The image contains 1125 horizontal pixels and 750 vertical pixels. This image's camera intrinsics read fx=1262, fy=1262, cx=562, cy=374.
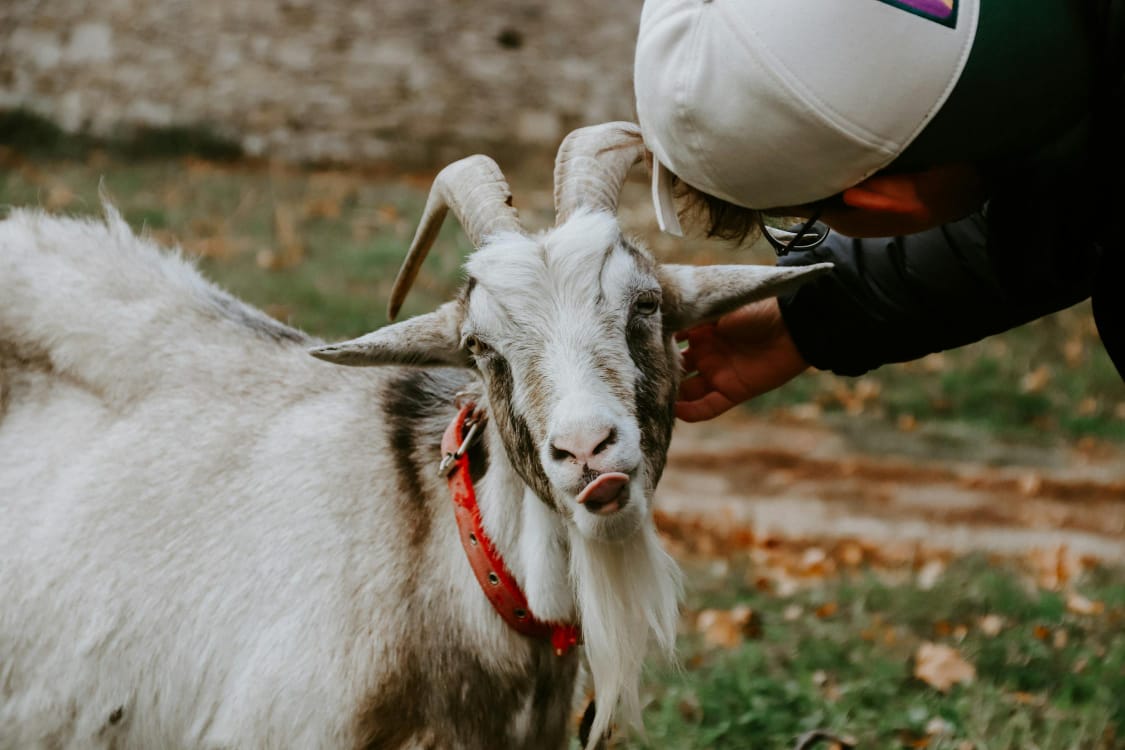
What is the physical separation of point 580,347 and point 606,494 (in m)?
0.32

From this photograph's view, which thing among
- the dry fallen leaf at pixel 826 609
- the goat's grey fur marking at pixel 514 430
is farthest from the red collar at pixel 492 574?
the dry fallen leaf at pixel 826 609

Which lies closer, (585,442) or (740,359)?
(585,442)

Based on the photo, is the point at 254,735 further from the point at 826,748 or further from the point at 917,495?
the point at 917,495

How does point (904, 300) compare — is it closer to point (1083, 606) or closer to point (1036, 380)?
point (1083, 606)

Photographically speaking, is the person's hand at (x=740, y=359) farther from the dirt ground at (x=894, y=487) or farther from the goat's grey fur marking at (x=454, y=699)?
the dirt ground at (x=894, y=487)

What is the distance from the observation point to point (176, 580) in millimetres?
3016

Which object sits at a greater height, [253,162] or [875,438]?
[253,162]

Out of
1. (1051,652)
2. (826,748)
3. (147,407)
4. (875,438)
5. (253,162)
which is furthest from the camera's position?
(253,162)

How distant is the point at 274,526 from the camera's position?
2977mm

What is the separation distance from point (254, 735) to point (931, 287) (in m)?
1.86

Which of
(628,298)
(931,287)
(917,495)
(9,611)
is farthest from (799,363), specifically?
(917,495)

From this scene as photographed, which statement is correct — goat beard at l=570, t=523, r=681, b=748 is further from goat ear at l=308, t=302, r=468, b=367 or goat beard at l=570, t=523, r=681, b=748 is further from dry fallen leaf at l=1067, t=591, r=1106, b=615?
dry fallen leaf at l=1067, t=591, r=1106, b=615

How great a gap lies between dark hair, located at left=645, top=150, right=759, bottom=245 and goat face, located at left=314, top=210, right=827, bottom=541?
21 cm

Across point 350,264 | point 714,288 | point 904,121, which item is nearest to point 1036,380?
point 350,264
